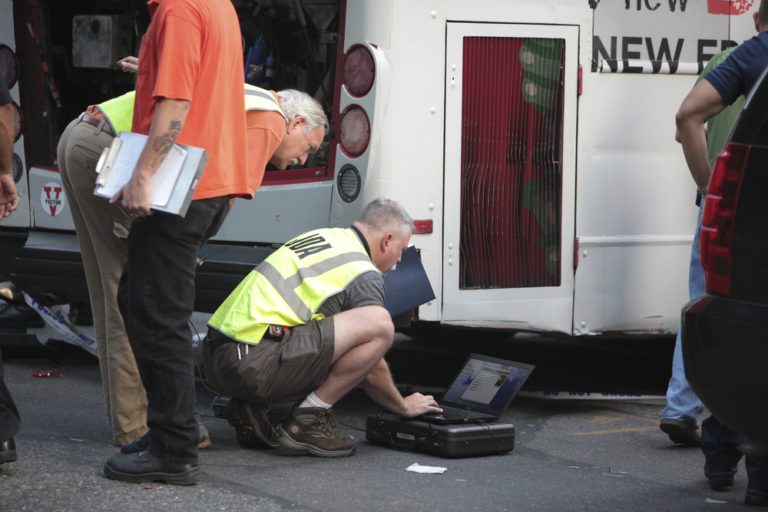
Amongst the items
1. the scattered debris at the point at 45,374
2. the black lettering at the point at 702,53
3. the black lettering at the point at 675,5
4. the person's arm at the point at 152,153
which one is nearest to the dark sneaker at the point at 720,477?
the person's arm at the point at 152,153

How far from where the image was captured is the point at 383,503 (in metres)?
3.83

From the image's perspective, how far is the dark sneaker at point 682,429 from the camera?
474 centimetres

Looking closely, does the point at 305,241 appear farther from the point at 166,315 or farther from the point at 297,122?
the point at 166,315

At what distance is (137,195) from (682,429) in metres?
2.35

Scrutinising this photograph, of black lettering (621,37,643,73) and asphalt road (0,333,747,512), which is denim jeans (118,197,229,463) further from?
black lettering (621,37,643,73)

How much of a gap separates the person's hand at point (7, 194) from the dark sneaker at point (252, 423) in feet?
3.51

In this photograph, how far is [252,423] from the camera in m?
4.55

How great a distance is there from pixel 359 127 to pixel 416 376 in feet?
6.12

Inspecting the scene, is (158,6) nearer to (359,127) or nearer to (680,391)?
(359,127)

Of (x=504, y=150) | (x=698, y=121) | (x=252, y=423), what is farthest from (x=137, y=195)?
(x=504, y=150)

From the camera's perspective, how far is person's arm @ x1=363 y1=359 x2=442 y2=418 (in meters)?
4.61

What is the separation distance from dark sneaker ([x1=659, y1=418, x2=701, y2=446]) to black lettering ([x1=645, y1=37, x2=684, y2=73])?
161 cm

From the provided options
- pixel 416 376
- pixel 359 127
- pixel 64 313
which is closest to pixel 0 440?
pixel 359 127

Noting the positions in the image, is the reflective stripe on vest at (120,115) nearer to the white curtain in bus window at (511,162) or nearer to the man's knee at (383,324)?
the man's knee at (383,324)
